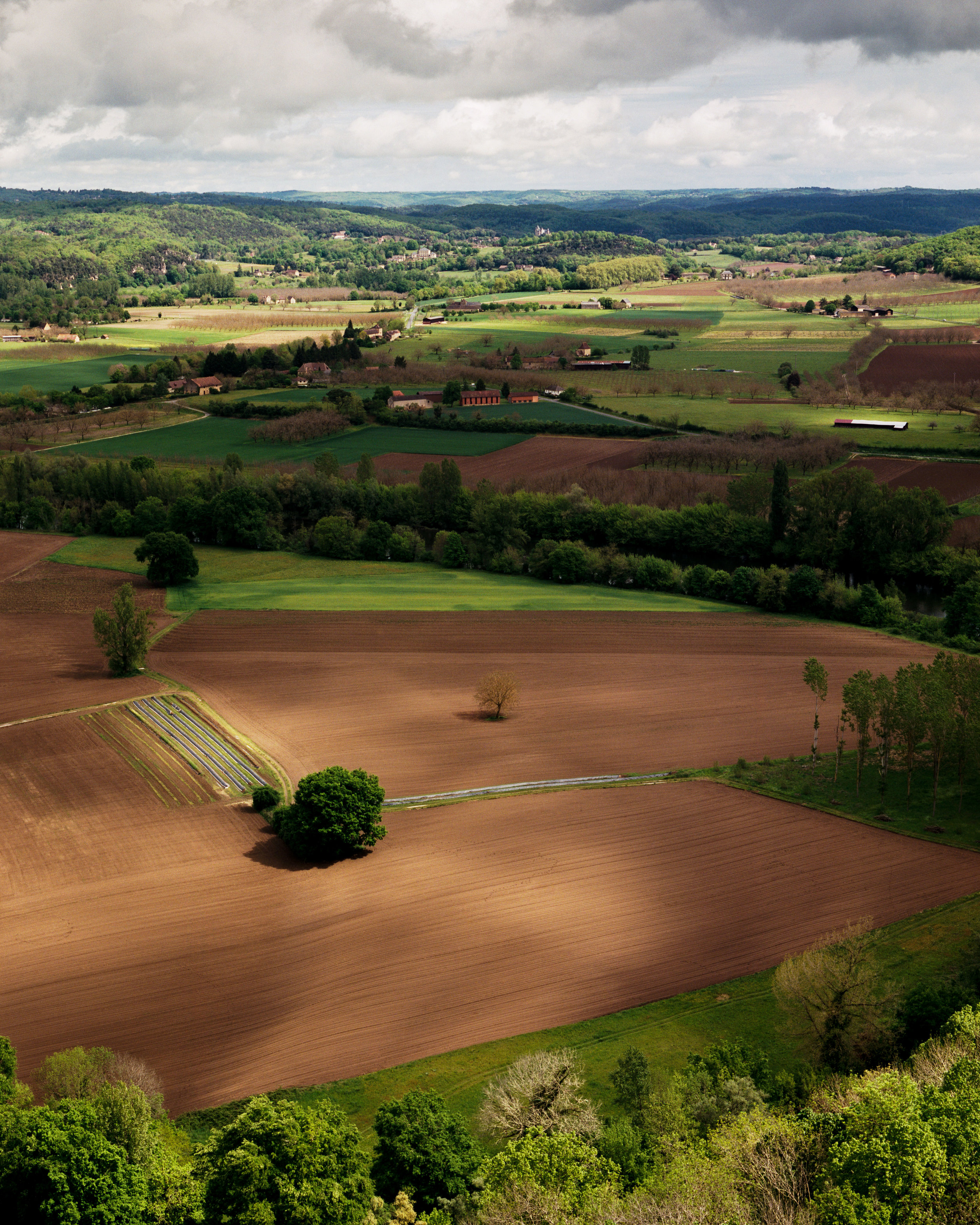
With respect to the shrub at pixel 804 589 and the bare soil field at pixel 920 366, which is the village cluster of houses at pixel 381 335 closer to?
the bare soil field at pixel 920 366

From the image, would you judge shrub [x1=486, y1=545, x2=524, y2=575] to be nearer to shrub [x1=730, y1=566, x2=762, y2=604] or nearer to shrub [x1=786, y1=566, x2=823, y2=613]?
shrub [x1=730, y1=566, x2=762, y2=604]

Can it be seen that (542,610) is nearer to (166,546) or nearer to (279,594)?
(279,594)

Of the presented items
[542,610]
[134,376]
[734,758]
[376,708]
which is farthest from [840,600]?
[134,376]

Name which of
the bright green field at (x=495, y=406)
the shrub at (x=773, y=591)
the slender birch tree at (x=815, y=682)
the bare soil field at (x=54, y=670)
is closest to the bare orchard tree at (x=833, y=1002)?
the slender birch tree at (x=815, y=682)

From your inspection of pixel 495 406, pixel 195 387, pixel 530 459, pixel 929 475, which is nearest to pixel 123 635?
pixel 530 459

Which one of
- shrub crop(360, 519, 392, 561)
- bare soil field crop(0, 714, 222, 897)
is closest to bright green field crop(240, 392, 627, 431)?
shrub crop(360, 519, 392, 561)

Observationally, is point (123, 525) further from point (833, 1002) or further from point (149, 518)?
point (833, 1002)
